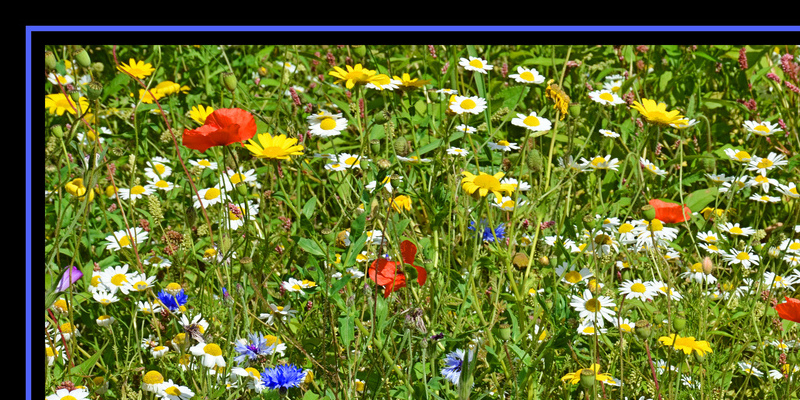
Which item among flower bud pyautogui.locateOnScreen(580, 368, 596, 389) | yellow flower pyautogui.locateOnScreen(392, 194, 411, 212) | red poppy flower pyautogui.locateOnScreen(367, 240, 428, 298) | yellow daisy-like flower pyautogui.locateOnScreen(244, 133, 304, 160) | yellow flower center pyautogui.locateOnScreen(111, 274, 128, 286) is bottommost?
yellow flower center pyautogui.locateOnScreen(111, 274, 128, 286)

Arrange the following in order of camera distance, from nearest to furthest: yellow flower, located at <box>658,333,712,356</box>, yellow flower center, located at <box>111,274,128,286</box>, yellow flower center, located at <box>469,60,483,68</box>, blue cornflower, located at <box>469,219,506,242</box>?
yellow flower, located at <box>658,333,712,356</box>, yellow flower center, located at <box>111,274,128,286</box>, blue cornflower, located at <box>469,219,506,242</box>, yellow flower center, located at <box>469,60,483,68</box>

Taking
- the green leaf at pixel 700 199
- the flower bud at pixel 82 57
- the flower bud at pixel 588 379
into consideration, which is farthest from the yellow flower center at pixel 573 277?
the flower bud at pixel 82 57

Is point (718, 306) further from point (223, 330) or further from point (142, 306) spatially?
point (142, 306)

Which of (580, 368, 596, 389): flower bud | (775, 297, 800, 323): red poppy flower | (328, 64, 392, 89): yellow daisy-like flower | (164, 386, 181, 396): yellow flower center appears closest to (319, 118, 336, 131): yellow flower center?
(328, 64, 392, 89): yellow daisy-like flower

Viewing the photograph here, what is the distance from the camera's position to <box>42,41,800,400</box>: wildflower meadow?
1326 millimetres

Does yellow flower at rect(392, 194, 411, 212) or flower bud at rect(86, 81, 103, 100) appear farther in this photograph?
yellow flower at rect(392, 194, 411, 212)

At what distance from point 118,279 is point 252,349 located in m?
0.41

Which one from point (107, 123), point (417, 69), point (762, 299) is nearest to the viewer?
point (762, 299)

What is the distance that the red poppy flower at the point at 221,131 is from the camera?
129 cm

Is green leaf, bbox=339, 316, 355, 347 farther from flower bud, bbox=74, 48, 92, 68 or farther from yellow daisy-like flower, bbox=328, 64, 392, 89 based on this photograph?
flower bud, bbox=74, 48, 92, 68
